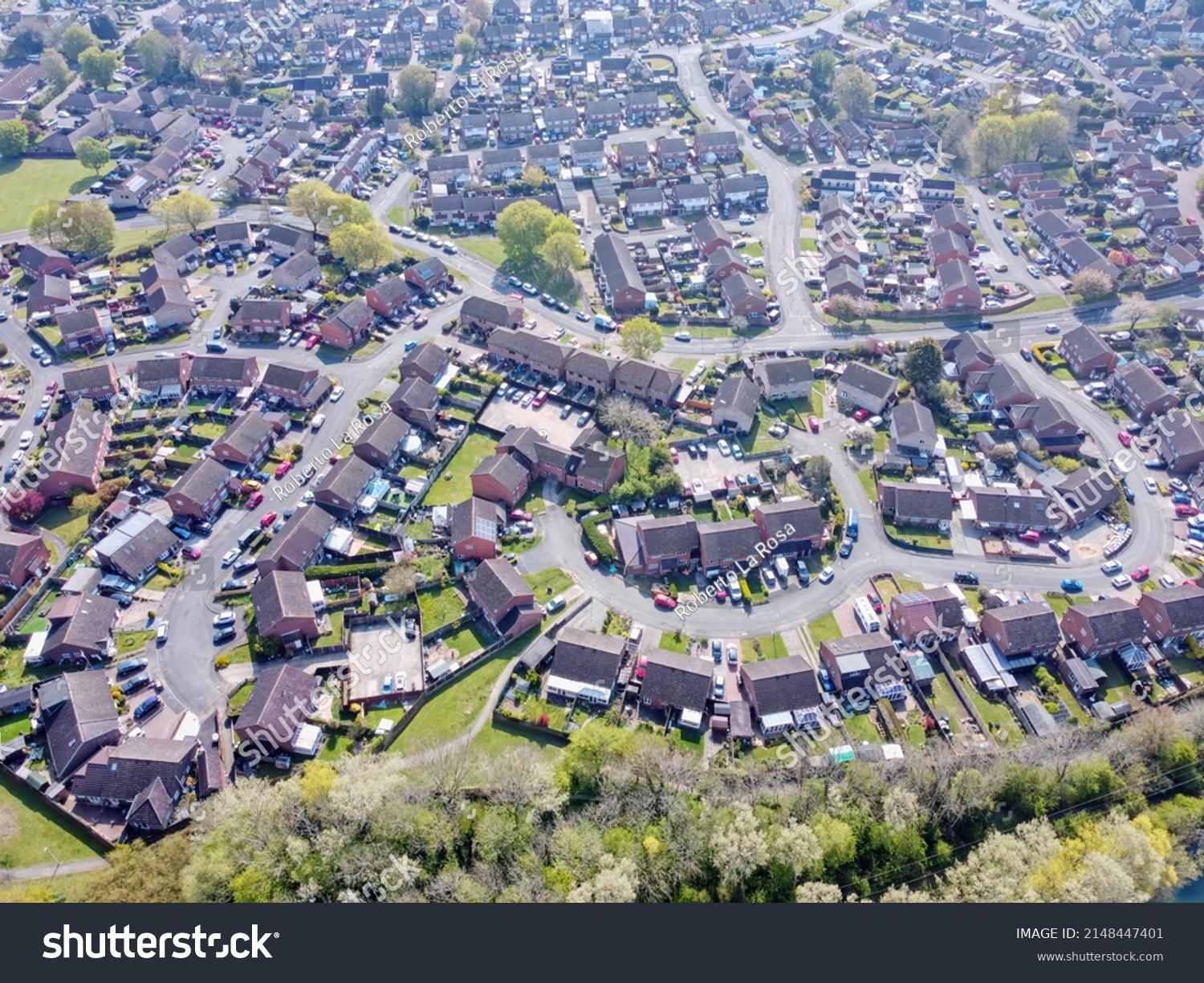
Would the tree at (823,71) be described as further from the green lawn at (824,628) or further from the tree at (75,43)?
the tree at (75,43)

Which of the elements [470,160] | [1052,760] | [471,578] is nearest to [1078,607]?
[1052,760]

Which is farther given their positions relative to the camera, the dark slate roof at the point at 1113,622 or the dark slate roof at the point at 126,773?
the dark slate roof at the point at 1113,622

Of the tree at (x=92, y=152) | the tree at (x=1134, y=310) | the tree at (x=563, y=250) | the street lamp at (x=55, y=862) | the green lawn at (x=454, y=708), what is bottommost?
the green lawn at (x=454, y=708)

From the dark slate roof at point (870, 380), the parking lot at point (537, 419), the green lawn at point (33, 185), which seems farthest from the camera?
the green lawn at point (33, 185)

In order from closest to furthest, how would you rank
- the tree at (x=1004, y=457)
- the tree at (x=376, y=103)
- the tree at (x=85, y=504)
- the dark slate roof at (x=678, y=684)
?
the dark slate roof at (x=678, y=684)
the tree at (x=85, y=504)
the tree at (x=1004, y=457)
the tree at (x=376, y=103)

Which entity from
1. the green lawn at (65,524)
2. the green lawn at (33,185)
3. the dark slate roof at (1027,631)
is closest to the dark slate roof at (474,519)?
the green lawn at (65,524)

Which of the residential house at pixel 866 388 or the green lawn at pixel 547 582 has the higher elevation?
the residential house at pixel 866 388

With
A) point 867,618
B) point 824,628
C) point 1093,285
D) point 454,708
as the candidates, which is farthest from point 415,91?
point 867,618
